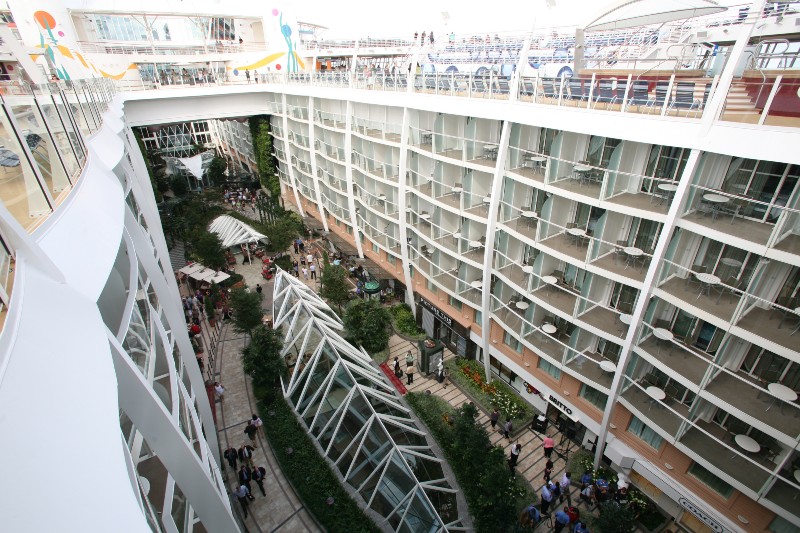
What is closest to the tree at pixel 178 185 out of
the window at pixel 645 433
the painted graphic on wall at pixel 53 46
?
the painted graphic on wall at pixel 53 46

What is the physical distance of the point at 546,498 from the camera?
54.2 feet

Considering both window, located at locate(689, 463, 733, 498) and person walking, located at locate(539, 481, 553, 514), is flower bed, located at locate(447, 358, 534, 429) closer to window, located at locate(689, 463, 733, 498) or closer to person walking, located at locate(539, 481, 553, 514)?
person walking, located at locate(539, 481, 553, 514)

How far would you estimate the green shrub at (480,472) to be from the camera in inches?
582

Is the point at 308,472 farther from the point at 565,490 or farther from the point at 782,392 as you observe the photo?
the point at 782,392

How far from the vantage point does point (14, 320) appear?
3115 millimetres

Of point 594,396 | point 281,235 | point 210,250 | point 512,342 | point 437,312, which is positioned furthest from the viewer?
point 281,235

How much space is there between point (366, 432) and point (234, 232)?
2414 centimetres

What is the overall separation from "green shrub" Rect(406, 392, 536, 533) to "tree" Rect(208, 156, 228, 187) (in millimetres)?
42043

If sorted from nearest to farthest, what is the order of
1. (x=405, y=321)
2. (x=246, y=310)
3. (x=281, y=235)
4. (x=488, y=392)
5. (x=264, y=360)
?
(x=264, y=360) → (x=488, y=392) → (x=246, y=310) → (x=405, y=321) → (x=281, y=235)

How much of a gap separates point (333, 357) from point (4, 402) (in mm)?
Result: 17363

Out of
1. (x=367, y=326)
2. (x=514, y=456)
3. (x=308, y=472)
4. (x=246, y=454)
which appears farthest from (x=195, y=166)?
(x=514, y=456)

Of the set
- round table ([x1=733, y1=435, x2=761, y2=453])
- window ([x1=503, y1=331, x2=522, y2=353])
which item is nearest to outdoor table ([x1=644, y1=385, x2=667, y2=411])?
round table ([x1=733, y1=435, x2=761, y2=453])

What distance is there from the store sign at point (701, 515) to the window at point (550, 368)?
6.12 m

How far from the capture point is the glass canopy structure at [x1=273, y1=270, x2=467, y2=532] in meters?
15.3
